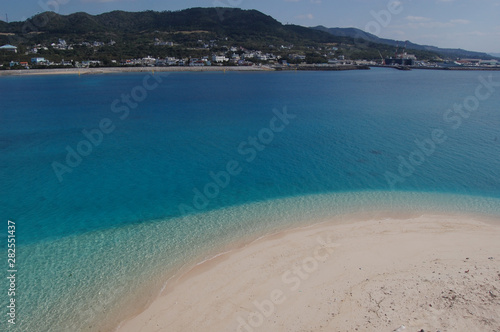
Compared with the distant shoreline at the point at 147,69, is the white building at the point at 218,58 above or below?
above

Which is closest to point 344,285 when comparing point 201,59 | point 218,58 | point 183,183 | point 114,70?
point 183,183

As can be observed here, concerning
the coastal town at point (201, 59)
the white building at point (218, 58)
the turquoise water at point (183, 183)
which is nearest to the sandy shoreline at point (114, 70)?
the coastal town at point (201, 59)

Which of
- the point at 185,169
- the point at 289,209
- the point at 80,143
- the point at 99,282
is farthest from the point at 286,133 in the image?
the point at 99,282

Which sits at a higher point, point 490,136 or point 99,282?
point 490,136

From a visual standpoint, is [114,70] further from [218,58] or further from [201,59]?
[218,58]

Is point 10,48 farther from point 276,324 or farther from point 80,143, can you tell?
point 276,324

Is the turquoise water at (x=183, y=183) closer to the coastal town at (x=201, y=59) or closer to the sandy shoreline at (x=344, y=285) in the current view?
the sandy shoreline at (x=344, y=285)

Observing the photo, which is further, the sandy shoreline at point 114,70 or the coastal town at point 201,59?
the coastal town at point 201,59
